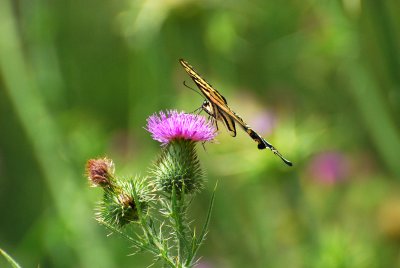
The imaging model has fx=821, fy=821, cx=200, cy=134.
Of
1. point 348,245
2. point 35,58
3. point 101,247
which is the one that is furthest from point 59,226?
point 348,245

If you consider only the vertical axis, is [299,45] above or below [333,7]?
above

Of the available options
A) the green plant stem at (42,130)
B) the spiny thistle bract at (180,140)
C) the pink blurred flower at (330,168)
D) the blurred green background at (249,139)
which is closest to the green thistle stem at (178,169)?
the spiny thistle bract at (180,140)

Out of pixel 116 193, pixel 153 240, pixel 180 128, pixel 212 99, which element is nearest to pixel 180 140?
pixel 180 128

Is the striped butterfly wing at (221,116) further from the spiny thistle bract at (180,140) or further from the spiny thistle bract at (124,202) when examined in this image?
the spiny thistle bract at (124,202)

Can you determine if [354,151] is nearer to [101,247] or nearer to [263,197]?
[263,197]

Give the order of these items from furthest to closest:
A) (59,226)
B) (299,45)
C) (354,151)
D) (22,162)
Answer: (22,162), (354,151), (299,45), (59,226)

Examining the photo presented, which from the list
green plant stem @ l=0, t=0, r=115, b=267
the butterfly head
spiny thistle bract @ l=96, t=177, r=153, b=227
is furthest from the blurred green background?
spiny thistle bract @ l=96, t=177, r=153, b=227
